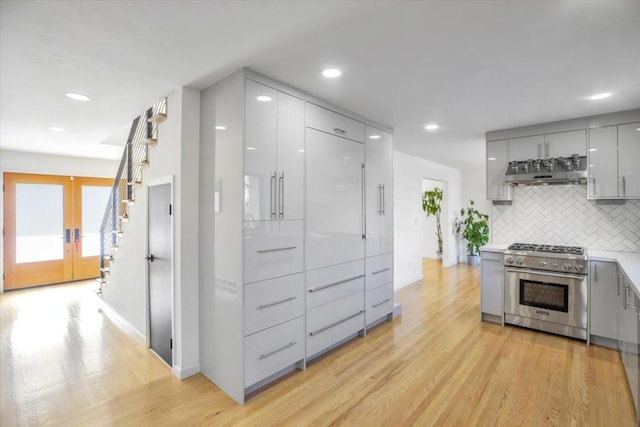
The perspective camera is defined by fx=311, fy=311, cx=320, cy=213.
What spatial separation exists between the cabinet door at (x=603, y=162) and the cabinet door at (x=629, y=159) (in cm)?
4

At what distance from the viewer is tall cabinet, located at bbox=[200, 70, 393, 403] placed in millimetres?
2365

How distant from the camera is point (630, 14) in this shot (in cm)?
172

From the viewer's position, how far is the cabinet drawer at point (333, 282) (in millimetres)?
2889

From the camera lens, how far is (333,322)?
10.3 feet

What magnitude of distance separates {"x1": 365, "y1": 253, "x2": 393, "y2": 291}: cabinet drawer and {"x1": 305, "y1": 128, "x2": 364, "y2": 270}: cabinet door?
24 cm

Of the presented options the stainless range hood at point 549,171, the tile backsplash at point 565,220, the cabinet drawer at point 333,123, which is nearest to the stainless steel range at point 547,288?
the tile backsplash at point 565,220

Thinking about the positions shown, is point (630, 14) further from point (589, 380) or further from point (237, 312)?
point (237, 312)

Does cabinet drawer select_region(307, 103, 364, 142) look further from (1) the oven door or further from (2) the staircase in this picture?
(1) the oven door

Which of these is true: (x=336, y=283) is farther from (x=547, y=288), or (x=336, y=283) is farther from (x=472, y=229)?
(x=472, y=229)

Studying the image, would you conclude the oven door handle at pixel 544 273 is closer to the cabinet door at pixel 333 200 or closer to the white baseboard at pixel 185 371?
the cabinet door at pixel 333 200

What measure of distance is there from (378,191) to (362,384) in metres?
2.11

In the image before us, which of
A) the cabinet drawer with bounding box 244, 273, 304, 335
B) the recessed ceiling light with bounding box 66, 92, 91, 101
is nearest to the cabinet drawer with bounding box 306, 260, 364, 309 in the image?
the cabinet drawer with bounding box 244, 273, 304, 335

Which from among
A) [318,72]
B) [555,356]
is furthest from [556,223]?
[318,72]

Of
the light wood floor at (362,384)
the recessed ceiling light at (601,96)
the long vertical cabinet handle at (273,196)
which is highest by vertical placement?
the recessed ceiling light at (601,96)
